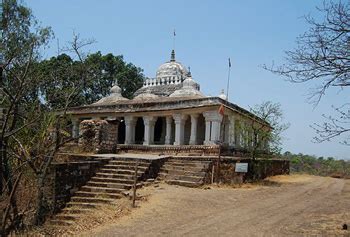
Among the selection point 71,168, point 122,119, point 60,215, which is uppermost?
point 122,119

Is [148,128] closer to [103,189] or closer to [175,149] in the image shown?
[175,149]

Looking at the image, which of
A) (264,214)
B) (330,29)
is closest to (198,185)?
(264,214)

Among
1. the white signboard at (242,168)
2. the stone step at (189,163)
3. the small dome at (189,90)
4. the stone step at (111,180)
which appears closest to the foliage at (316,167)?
the small dome at (189,90)

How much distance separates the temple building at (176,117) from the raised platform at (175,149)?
30 cm

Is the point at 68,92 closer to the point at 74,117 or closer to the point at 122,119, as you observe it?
the point at 122,119

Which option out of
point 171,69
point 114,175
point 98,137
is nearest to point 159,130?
point 171,69

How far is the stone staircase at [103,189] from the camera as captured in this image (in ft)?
36.6

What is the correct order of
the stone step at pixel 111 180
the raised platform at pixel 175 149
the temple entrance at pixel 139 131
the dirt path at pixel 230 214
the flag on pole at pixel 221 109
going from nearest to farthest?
the dirt path at pixel 230 214
the stone step at pixel 111 180
the raised platform at pixel 175 149
the flag on pole at pixel 221 109
the temple entrance at pixel 139 131

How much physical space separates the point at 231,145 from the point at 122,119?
7.93 metres

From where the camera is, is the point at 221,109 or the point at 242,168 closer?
the point at 242,168

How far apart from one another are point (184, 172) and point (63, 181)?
14.9ft

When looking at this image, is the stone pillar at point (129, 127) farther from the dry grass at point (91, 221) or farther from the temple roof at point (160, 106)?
the dry grass at point (91, 221)

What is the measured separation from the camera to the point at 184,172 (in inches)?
571

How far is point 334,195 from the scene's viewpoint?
14461 millimetres
